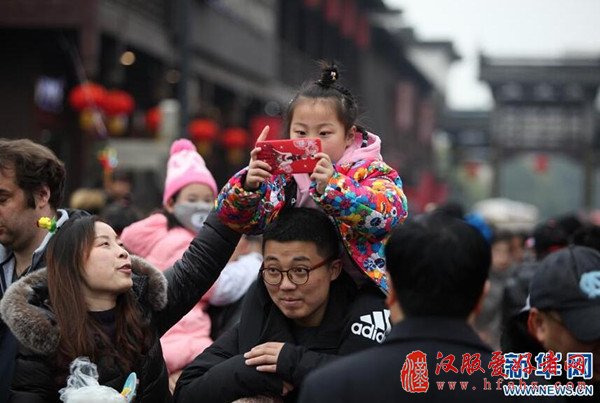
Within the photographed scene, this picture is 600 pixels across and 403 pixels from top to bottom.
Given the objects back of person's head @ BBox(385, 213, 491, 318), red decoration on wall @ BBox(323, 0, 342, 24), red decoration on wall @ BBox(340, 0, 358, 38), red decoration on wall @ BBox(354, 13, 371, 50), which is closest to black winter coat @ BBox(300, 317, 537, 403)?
back of person's head @ BBox(385, 213, 491, 318)

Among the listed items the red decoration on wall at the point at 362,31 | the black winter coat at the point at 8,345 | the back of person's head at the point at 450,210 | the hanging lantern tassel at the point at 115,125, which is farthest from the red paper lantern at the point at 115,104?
the red decoration on wall at the point at 362,31

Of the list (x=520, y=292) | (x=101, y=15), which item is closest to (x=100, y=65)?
(x=101, y=15)

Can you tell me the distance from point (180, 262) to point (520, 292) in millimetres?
3721

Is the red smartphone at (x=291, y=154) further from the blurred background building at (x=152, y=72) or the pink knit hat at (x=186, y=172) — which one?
the pink knit hat at (x=186, y=172)

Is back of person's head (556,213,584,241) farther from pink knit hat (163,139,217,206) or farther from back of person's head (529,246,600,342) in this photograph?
back of person's head (529,246,600,342)

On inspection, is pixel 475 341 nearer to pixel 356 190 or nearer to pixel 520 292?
pixel 356 190

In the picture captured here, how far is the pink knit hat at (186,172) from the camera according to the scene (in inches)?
231

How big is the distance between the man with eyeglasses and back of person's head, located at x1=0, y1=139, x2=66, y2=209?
3.69 ft

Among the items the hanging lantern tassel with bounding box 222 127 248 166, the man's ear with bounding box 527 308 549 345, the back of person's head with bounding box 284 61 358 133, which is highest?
the hanging lantern tassel with bounding box 222 127 248 166

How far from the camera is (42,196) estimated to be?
4.73m

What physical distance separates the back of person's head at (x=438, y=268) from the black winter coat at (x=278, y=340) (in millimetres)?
913

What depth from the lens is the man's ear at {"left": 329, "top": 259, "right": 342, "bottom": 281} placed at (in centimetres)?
406

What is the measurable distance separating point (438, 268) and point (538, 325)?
1218 mm

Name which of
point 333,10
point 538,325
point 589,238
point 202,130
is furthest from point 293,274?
point 333,10
